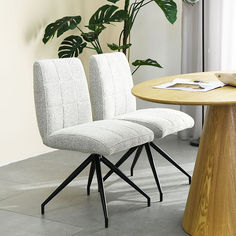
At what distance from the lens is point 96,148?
121 inches

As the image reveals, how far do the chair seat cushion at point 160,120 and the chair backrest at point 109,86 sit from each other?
10 cm

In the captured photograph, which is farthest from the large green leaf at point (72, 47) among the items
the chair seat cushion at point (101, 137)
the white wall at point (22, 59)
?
the chair seat cushion at point (101, 137)

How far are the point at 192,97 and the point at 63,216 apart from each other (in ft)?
3.67

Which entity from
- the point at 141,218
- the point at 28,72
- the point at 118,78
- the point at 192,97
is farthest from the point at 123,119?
the point at 28,72

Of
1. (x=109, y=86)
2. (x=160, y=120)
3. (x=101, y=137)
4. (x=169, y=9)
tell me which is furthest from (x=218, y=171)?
(x=169, y=9)

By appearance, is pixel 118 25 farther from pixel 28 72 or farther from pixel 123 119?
pixel 123 119

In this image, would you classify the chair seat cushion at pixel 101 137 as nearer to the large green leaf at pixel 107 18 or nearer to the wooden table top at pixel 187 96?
the wooden table top at pixel 187 96

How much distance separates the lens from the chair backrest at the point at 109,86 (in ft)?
12.1

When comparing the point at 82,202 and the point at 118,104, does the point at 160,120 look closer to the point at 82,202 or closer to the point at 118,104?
the point at 118,104

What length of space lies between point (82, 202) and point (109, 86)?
0.76 metres

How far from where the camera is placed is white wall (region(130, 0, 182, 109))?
532 centimetres

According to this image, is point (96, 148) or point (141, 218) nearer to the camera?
point (96, 148)

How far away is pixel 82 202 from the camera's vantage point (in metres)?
3.58

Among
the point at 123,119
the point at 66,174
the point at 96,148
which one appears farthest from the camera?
the point at 66,174
